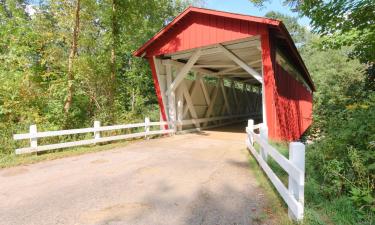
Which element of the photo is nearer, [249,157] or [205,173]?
[205,173]

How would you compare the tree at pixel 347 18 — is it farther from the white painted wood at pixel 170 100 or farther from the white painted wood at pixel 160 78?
the white painted wood at pixel 160 78

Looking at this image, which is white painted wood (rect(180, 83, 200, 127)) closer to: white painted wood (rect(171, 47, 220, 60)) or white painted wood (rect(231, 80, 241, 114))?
white painted wood (rect(171, 47, 220, 60))

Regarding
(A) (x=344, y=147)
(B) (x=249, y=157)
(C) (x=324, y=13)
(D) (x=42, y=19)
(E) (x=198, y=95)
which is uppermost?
(D) (x=42, y=19)

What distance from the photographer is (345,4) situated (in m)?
7.29

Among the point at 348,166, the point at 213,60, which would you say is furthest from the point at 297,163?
the point at 213,60

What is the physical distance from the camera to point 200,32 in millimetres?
9758

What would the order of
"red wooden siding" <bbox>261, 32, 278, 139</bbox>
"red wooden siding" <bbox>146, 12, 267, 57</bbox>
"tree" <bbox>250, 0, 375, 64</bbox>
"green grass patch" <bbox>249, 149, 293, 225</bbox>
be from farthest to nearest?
"red wooden siding" <bbox>146, 12, 267, 57</bbox> < "red wooden siding" <bbox>261, 32, 278, 139</bbox> < "tree" <bbox>250, 0, 375, 64</bbox> < "green grass patch" <bbox>249, 149, 293, 225</bbox>

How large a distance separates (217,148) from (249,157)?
5.35 feet

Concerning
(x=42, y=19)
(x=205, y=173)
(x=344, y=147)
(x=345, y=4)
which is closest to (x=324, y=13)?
(x=345, y=4)

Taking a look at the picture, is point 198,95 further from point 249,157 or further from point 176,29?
point 249,157

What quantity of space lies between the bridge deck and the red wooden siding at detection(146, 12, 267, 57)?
4409 millimetres

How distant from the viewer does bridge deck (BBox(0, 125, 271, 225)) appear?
320 cm

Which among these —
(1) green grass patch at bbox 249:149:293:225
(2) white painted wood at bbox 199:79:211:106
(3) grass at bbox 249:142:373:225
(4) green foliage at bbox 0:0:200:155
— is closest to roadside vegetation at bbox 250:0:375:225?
(3) grass at bbox 249:142:373:225

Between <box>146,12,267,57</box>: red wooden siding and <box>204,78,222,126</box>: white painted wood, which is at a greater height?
<box>146,12,267,57</box>: red wooden siding
